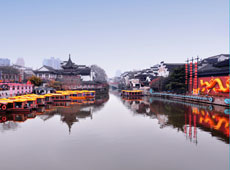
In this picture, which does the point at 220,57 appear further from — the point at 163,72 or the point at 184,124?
the point at 184,124

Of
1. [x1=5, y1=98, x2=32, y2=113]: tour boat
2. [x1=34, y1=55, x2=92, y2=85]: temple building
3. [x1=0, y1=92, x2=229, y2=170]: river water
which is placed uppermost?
[x1=34, y1=55, x2=92, y2=85]: temple building

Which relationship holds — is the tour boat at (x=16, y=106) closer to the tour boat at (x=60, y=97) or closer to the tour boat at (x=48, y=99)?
the tour boat at (x=48, y=99)

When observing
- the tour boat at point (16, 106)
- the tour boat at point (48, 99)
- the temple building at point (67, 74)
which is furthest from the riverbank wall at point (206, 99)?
the temple building at point (67, 74)

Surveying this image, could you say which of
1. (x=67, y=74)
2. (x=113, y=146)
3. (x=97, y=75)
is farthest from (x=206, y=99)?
(x=97, y=75)

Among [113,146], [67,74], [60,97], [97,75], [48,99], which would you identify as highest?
[97,75]

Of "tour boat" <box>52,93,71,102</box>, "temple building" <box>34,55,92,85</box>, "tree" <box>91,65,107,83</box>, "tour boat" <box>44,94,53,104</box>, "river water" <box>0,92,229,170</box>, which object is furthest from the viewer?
"tree" <box>91,65,107,83</box>

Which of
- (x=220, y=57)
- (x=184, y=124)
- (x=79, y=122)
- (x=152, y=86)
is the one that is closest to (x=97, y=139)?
(x=79, y=122)

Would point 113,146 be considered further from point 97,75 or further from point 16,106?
point 97,75

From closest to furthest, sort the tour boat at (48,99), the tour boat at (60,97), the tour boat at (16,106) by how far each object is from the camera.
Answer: the tour boat at (16,106), the tour boat at (48,99), the tour boat at (60,97)

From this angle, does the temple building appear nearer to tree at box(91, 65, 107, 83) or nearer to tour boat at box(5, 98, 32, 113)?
tree at box(91, 65, 107, 83)

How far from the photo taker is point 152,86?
233ft

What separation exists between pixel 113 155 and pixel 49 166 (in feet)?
14.6

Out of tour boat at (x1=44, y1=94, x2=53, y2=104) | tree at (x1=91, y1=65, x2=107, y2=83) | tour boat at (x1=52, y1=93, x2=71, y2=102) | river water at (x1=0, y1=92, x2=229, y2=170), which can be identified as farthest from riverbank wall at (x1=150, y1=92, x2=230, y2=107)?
tree at (x1=91, y1=65, x2=107, y2=83)

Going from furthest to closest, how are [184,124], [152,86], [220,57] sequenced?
[220,57]
[152,86]
[184,124]
